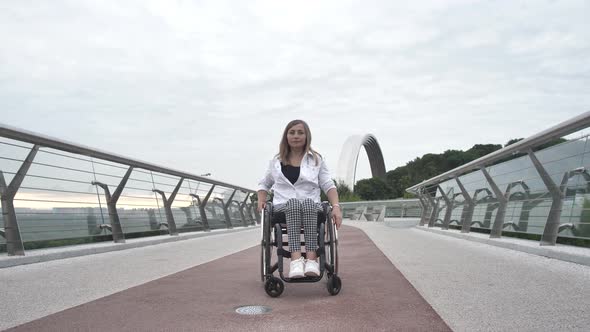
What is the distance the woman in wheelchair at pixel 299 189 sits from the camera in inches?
144

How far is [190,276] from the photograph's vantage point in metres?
4.61

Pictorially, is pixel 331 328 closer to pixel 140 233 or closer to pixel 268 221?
pixel 268 221

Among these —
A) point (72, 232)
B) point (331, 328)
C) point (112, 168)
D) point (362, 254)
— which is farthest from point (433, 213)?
point (331, 328)

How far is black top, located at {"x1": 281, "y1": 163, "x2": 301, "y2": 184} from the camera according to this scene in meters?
4.04

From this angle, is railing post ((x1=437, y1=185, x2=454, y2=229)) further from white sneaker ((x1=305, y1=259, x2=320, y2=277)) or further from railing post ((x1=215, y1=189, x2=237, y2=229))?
white sneaker ((x1=305, y1=259, x2=320, y2=277))

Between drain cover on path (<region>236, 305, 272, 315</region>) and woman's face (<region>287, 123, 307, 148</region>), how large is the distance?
1376 mm

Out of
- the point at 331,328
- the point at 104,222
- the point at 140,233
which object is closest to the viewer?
the point at 331,328

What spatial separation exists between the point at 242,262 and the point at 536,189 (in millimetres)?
3711

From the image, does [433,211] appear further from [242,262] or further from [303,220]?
[303,220]

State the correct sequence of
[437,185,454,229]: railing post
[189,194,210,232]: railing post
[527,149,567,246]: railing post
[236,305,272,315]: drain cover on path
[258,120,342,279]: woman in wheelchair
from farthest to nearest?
[189,194,210,232]: railing post
[437,185,454,229]: railing post
[527,149,567,246]: railing post
[258,120,342,279]: woman in wheelchair
[236,305,272,315]: drain cover on path

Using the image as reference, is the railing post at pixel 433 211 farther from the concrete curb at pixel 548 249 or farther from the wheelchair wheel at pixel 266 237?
the wheelchair wheel at pixel 266 237

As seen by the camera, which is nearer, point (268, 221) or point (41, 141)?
point (268, 221)

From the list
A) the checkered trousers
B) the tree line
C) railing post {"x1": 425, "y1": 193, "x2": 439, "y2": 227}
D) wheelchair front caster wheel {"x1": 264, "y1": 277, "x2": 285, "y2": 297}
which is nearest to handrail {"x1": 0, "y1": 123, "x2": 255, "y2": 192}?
the checkered trousers

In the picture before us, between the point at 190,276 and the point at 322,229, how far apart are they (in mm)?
1476
